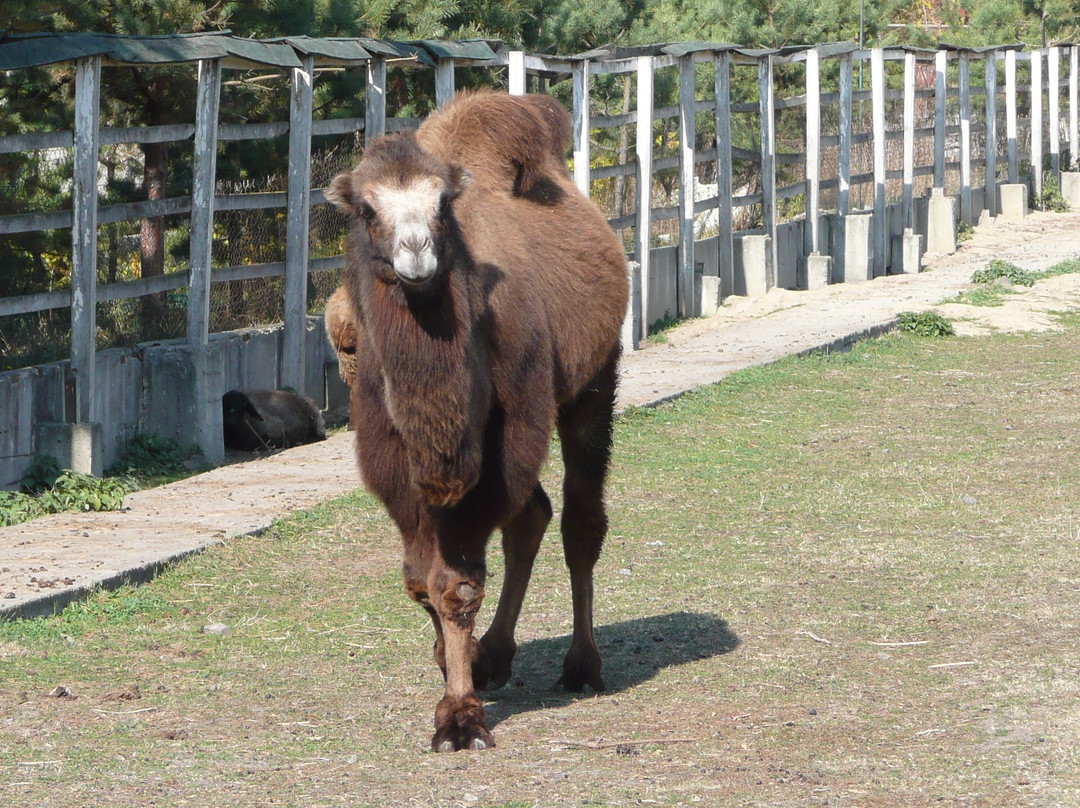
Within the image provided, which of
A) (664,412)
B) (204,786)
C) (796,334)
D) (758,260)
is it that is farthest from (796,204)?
(204,786)

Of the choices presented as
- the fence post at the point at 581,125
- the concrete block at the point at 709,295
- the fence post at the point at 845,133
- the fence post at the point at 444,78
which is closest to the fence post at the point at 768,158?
the concrete block at the point at 709,295

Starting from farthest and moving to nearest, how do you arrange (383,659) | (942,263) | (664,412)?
1. (942,263)
2. (664,412)
3. (383,659)

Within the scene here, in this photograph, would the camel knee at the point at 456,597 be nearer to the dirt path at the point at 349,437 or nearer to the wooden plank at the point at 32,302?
the dirt path at the point at 349,437

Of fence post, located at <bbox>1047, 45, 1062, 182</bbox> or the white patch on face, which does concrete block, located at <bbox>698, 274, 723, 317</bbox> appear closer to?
the white patch on face

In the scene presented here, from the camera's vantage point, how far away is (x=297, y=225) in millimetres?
12461

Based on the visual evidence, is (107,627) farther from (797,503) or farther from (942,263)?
(942,263)

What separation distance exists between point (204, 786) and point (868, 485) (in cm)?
563

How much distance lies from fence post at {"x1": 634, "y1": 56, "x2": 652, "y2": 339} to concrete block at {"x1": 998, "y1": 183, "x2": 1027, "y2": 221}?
13.5 metres

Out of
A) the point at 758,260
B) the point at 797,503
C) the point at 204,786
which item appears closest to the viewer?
the point at 204,786

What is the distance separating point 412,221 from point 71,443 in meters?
6.09

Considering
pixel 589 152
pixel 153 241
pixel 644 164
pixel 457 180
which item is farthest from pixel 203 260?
pixel 457 180

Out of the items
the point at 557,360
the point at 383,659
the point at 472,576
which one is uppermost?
the point at 557,360

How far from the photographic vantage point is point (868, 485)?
9.26 metres

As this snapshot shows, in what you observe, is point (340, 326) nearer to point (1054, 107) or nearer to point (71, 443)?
point (71, 443)
